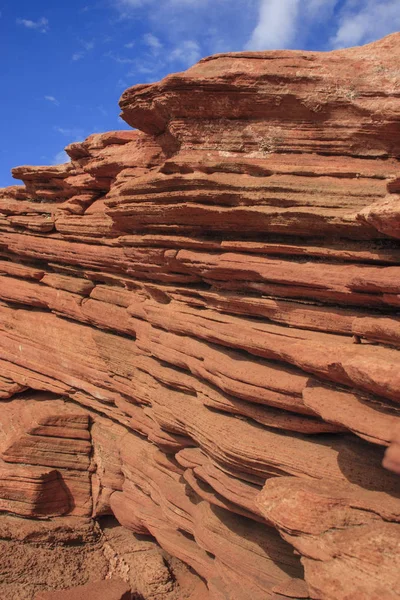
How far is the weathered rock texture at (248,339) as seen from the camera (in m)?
7.64

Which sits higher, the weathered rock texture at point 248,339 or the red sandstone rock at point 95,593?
the weathered rock texture at point 248,339

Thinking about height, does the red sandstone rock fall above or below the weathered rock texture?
below

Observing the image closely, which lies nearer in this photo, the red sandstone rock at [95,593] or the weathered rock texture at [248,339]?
the weathered rock texture at [248,339]

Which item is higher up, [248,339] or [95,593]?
[248,339]

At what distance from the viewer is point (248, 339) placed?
9961 mm

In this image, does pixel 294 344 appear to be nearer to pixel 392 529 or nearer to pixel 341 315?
pixel 341 315

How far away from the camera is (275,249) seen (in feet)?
32.4

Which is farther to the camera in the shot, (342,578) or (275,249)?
(275,249)

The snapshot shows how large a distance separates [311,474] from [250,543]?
2922 millimetres

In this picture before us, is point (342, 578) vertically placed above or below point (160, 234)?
below

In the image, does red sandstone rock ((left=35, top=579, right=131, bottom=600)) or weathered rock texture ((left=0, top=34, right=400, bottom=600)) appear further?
red sandstone rock ((left=35, top=579, right=131, bottom=600))

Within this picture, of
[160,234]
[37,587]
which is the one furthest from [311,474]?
[37,587]

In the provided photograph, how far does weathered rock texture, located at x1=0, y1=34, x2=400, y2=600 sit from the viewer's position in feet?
25.1

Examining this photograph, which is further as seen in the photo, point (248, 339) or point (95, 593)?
point (95, 593)
